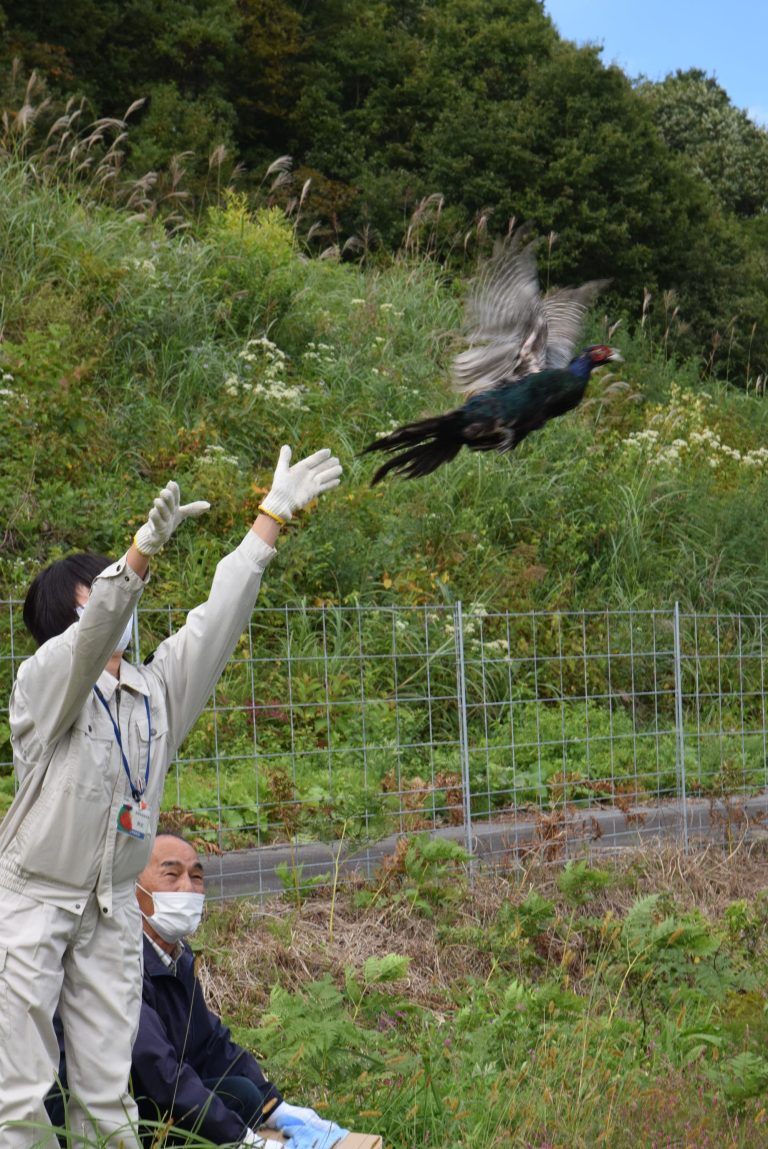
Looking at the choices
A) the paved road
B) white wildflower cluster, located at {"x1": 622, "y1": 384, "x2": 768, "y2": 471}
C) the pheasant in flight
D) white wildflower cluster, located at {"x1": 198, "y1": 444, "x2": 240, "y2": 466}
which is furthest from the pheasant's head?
white wildflower cluster, located at {"x1": 622, "y1": 384, "x2": 768, "y2": 471}

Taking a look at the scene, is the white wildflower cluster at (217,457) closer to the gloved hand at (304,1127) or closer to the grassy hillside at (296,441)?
the grassy hillside at (296,441)

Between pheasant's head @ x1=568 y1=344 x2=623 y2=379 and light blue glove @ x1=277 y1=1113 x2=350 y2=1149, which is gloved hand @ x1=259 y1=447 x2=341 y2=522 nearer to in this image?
pheasant's head @ x1=568 y1=344 x2=623 y2=379

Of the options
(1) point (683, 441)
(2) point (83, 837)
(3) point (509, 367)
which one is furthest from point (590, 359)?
(1) point (683, 441)

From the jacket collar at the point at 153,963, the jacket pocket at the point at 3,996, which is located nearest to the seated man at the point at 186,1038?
the jacket collar at the point at 153,963

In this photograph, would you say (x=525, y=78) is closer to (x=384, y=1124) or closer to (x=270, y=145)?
(x=270, y=145)

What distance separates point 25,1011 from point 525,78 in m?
15.6

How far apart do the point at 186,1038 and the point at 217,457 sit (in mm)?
5524

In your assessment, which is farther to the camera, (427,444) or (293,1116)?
(427,444)

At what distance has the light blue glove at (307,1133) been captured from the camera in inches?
116

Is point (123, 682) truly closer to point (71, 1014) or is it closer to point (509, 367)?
point (71, 1014)

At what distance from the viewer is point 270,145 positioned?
1767cm

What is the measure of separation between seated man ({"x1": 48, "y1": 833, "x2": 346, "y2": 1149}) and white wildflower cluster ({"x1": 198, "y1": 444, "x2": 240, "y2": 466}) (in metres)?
5.14

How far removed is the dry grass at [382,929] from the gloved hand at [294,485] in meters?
2.12

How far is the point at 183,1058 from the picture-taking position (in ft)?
9.80
